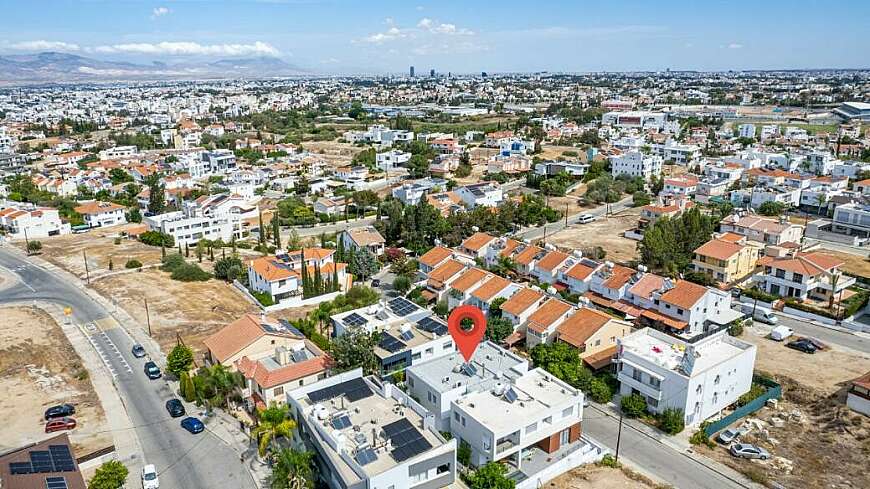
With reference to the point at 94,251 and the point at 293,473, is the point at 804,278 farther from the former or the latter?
the point at 94,251

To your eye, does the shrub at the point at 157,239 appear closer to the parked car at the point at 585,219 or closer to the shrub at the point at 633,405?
the parked car at the point at 585,219

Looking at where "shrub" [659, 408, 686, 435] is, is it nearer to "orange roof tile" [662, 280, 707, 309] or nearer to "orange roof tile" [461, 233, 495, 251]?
"orange roof tile" [662, 280, 707, 309]

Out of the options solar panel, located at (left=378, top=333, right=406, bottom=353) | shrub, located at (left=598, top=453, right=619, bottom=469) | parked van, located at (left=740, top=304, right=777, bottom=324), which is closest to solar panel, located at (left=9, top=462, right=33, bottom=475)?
solar panel, located at (left=378, top=333, right=406, bottom=353)

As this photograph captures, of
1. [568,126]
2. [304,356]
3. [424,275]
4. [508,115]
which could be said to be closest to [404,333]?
[304,356]

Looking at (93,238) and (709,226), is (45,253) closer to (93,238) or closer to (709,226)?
(93,238)

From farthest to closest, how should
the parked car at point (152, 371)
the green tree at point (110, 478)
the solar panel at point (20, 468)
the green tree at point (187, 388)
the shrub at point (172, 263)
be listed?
1. the shrub at point (172, 263)
2. the parked car at point (152, 371)
3. the green tree at point (187, 388)
4. the green tree at point (110, 478)
5. the solar panel at point (20, 468)

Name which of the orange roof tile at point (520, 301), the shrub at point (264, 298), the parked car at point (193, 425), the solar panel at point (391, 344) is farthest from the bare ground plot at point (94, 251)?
the orange roof tile at point (520, 301)

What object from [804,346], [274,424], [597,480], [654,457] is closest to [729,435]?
[654,457]
